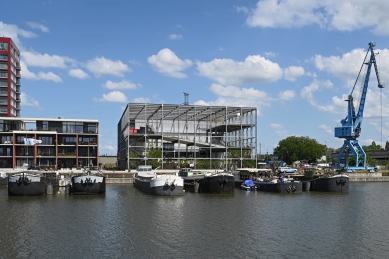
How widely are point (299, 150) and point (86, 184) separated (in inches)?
5459

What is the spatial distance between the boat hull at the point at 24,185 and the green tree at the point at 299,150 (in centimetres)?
13921

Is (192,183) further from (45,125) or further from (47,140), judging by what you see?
(45,125)

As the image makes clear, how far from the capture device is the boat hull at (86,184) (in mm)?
51875

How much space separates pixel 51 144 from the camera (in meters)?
95.8

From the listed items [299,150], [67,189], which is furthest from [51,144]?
[299,150]

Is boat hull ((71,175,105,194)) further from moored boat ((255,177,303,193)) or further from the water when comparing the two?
moored boat ((255,177,303,193))

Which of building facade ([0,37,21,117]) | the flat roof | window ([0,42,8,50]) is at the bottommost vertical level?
the flat roof

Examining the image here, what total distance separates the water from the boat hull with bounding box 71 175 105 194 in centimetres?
421

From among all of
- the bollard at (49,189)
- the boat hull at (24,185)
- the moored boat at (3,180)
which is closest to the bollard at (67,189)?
the bollard at (49,189)

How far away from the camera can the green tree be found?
6983 inches

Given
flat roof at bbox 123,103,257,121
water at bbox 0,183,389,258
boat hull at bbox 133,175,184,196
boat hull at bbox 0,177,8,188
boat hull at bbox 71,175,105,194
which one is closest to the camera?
water at bbox 0,183,389,258

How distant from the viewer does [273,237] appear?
27609mm

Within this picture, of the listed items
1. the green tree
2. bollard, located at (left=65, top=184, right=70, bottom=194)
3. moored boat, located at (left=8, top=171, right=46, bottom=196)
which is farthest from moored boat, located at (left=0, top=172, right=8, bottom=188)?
the green tree

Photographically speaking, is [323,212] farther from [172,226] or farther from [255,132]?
[255,132]
